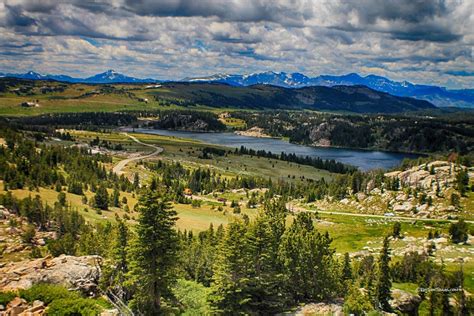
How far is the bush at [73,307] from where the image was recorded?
3122 centimetres

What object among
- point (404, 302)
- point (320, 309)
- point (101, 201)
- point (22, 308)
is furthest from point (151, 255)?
point (101, 201)

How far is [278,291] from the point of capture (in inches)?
2168

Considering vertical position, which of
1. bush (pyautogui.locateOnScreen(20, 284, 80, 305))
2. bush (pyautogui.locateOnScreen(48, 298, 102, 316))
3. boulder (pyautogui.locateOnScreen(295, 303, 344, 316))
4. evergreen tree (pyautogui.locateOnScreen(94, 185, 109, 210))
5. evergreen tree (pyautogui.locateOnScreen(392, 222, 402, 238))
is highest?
bush (pyautogui.locateOnScreen(20, 284, 80, 305))

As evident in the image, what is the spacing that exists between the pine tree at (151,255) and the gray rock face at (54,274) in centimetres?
423

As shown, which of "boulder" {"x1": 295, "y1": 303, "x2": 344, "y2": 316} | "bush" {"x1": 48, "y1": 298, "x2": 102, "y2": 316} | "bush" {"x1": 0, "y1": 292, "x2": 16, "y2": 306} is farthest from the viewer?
"boulder" {"x1": 295, "y1": 303, "x2": 344, "y2": 316}

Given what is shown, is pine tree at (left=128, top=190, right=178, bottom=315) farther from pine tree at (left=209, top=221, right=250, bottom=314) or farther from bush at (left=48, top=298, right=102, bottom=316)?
bush at (left=48, top=298, right=102, bottom=316)

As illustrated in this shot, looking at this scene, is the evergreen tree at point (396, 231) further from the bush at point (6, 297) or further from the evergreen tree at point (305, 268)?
the bush at point (6, 297)

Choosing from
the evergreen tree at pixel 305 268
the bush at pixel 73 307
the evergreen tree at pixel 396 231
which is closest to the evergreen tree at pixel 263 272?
the evergreen tree at pixel 305 268

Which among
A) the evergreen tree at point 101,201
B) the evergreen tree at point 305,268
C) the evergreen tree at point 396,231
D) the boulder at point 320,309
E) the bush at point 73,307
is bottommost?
the evergreen tree at point 396,231

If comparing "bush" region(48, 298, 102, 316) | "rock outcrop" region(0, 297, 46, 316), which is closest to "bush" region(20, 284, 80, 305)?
"rock outcrop" region(0, 297, 46, 316)

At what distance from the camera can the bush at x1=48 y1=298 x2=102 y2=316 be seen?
3122 centimetres

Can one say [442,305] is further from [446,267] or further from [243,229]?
[243,229]

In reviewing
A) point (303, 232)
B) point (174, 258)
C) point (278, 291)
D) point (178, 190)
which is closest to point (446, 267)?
point (303, 232)

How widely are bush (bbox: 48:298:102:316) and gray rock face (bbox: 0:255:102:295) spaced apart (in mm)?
4157
